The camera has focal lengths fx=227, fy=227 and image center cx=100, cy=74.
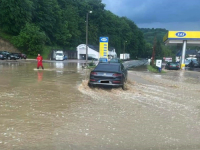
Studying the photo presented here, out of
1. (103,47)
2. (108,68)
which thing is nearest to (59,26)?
(103,47)

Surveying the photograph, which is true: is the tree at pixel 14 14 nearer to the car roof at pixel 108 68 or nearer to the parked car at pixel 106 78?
the car roof at pixel 108 68

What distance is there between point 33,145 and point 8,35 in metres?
54.5

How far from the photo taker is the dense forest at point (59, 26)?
50875 millimetres

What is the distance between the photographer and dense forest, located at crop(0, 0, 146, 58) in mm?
50875

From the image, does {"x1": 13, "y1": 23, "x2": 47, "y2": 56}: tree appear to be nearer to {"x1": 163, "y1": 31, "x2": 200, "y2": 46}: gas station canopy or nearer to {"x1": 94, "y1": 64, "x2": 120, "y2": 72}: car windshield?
{"x1": 163, "y1": 31, "x2": 200, "y2": 46}: gas station canopy

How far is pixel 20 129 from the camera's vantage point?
5348 mm

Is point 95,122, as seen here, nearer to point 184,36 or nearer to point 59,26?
point 184,36

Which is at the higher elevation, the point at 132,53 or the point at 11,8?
the point at 11,8

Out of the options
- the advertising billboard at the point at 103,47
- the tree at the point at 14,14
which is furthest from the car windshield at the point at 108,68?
the tree at the point at 14,14

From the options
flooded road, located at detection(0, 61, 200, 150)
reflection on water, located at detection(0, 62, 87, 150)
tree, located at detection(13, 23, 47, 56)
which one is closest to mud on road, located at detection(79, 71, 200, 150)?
flooded road, located at detection(0, 61, 200, 150)

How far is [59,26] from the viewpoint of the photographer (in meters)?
68.3

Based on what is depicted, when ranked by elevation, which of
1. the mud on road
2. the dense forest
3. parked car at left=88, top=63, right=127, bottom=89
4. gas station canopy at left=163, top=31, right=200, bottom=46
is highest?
the dense forest

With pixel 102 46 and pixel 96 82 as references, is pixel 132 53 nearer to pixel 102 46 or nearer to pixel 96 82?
pixel 102 46

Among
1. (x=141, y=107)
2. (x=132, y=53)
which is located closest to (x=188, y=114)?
(x=141, y=107)
